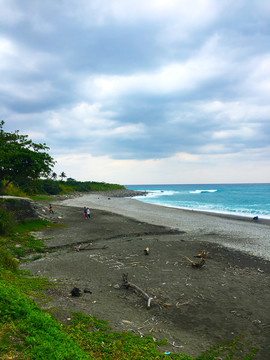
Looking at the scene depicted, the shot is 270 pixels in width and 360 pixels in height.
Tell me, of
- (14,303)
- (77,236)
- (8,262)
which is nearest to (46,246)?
(77,236)

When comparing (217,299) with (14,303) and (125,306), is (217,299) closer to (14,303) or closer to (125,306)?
(125,306)

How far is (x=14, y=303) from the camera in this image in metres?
6.63

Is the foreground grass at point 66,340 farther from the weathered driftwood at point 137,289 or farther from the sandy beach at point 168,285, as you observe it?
the weathered driftwood at point 137,289

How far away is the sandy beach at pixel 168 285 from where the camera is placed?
8.36 metres

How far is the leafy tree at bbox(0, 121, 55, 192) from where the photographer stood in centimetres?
2541

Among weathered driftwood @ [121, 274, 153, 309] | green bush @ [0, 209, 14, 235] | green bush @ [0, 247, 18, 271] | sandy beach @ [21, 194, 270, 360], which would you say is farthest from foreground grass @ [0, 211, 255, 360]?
green bush @ [0, 209, 14, 235]

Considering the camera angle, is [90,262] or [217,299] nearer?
[217,299]

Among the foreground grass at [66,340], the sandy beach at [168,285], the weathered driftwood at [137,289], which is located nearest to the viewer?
the foreground grass at [66,340]

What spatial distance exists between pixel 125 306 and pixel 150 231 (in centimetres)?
1684

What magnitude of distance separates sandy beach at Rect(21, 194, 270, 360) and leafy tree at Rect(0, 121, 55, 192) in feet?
24.9

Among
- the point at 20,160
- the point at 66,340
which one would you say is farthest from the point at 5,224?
the point at 66,340

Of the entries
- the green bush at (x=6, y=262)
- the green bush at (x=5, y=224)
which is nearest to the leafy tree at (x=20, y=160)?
the green bush at (x=5, y=224)

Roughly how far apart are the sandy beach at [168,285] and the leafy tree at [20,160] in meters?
7.60

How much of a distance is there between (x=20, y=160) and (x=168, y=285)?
2110 cm
